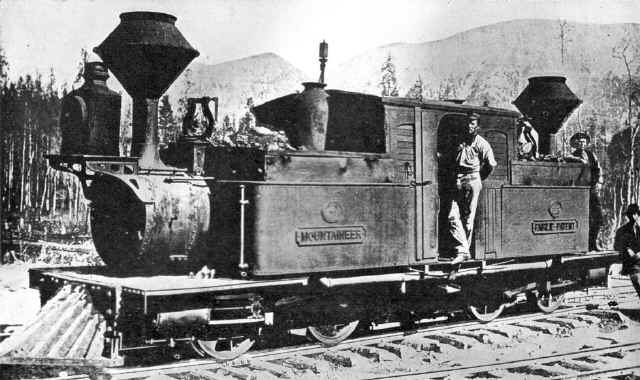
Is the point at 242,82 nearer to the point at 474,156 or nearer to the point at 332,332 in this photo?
the point at 474,156

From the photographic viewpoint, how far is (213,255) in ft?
22.1

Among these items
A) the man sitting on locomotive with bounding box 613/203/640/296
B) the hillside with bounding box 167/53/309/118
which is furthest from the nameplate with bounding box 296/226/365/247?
the hillside with bounding box 167/53/309/118

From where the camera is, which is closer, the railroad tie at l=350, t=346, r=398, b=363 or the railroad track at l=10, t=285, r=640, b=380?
the railroad track at l=10, t=285, r=640, b=380

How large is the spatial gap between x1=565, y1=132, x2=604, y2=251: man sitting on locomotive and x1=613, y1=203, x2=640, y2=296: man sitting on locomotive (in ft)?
1.83

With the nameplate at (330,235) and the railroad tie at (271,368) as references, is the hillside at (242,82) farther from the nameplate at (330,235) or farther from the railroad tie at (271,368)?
the railroad tie at (271,368)

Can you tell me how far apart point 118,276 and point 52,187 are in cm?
1448

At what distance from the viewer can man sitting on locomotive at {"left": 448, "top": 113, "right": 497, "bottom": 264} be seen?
25.3ft

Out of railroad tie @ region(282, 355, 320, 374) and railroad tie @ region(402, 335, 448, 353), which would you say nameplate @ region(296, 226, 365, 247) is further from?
railroad tie @ region(402, 335, 448, 353)

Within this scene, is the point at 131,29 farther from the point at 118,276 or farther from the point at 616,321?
the point at 616,321

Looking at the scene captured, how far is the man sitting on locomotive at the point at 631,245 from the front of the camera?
8.95 m

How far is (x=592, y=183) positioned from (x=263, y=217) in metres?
6.00

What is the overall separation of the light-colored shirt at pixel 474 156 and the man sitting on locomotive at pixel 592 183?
8.45 feet

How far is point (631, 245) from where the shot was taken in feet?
29.6

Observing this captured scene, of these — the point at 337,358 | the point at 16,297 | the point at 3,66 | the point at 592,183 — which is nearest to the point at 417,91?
the point at 592,183
